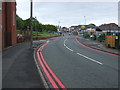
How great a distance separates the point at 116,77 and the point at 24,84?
4.19 meters

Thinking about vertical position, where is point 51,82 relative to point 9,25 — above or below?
below

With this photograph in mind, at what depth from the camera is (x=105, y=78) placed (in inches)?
294

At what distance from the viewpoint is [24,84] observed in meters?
6.33

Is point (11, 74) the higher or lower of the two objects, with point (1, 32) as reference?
lower

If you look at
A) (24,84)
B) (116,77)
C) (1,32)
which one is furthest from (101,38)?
(24,84)

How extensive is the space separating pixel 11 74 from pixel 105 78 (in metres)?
4.38

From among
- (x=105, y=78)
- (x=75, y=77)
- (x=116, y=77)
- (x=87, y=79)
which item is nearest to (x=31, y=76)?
(x=75, y=77)

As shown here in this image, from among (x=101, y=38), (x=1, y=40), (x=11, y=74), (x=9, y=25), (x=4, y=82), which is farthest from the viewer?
(x=101, y=38)

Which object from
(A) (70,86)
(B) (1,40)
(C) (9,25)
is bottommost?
(A) (70,86)

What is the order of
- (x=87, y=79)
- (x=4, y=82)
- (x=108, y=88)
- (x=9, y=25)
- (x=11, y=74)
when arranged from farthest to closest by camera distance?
(x=9, y=25), (x=11, y=74), (x=87, y=79), (x=4, y=82), (x=108, y=88)

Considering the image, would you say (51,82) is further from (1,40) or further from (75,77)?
(1,40)

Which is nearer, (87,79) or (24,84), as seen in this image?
(24,84)

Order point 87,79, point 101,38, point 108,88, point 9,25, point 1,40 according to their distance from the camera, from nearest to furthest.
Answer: point 108,88
point 87,79
point 1,40
point 9,25
point 101,38

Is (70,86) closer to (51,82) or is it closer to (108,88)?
(51,82)
